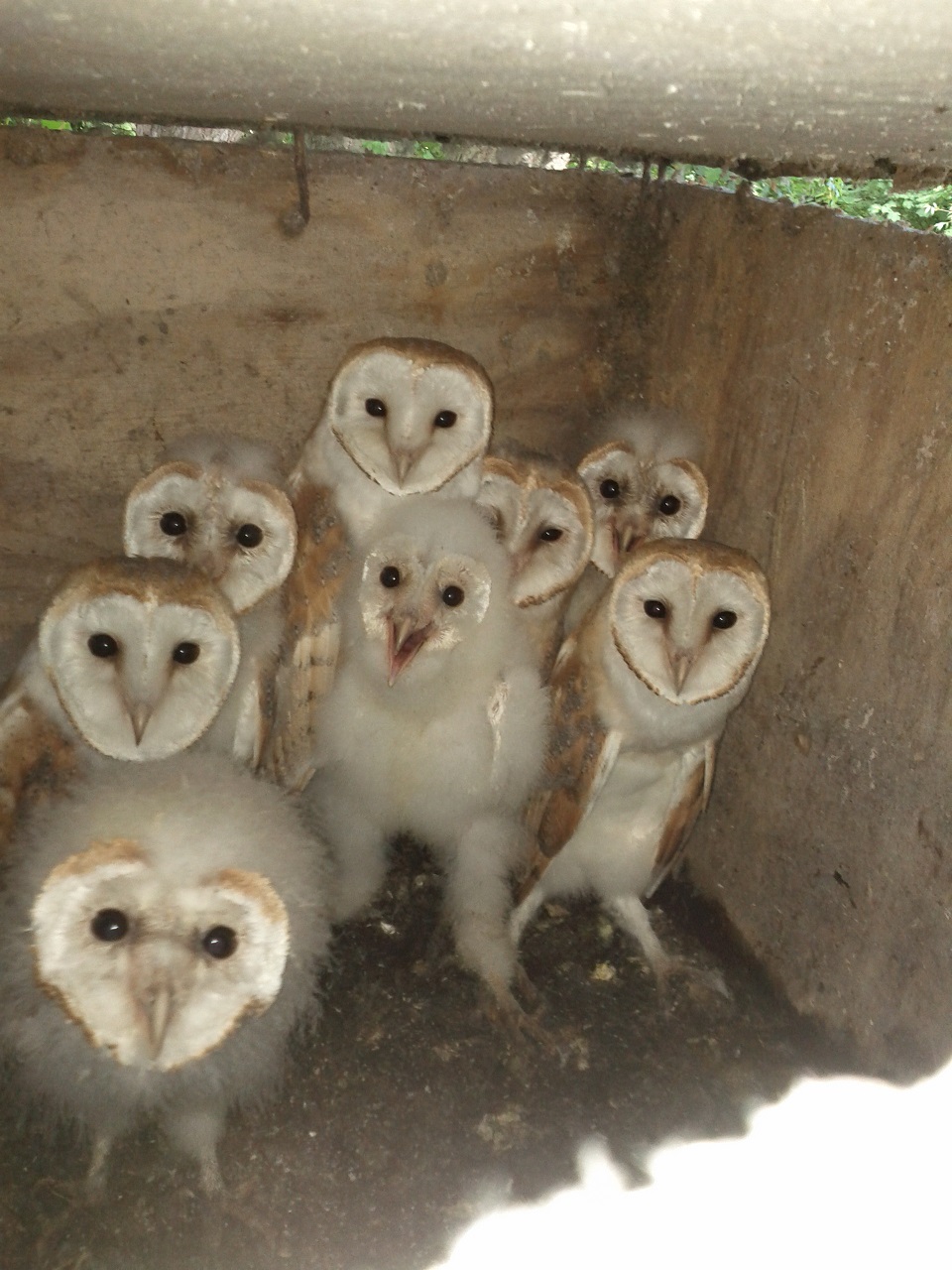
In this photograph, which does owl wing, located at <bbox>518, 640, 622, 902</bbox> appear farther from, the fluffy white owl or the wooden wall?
the fluffy white owl

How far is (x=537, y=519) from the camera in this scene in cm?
247

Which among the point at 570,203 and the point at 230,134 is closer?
the point at 570,203

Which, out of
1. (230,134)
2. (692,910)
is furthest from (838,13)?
(230,134)

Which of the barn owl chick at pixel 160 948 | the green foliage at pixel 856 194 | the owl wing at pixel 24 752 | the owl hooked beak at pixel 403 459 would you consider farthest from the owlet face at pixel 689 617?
the owl wing at pixel 24 752

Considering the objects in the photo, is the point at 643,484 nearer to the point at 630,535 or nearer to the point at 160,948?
the point at 630,535

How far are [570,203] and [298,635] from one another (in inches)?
49.3

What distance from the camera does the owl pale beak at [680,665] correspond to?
215 cm

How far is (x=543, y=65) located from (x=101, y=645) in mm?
1249

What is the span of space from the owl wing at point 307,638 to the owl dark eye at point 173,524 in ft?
1.31

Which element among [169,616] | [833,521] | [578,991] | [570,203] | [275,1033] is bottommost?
[578,991]

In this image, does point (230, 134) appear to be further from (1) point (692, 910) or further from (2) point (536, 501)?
(1) point (692, 910)

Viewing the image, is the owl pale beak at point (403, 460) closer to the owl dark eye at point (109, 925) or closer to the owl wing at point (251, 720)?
the owl wing at point (251, 720)

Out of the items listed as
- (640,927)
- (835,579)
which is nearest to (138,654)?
(835,579)

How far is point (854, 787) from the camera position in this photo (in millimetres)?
2049
